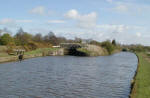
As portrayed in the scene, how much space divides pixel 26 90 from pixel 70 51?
72391 mm

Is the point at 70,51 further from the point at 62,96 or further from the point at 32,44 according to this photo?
the point at 62,96

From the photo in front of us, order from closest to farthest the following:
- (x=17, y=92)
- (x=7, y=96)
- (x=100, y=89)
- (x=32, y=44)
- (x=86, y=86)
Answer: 1. (x=7, y=96)
2. (x=17, y=92)
3. (x=100, y=89)
4. (x=86, y=86)
5. (x=32, y=44)

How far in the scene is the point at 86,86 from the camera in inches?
904

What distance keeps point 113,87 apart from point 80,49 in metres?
64.7

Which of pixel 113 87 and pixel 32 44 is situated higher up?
pixel 32 44

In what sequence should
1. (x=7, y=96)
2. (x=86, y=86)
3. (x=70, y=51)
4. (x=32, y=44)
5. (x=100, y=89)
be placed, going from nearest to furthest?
(x=7, y=96) < (x=100, y=89) < (x=86, y=86) < (x=32, y=44) < (x=70, y=51)

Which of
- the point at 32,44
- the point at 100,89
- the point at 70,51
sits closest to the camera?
the point at 100,89

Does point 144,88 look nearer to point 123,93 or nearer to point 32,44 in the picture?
point 123,93

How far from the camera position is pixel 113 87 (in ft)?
74.3

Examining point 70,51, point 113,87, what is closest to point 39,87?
point 113,87

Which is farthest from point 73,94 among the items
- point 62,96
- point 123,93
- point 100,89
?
point 123,93

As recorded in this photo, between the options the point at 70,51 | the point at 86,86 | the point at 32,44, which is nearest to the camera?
the point at 86,86

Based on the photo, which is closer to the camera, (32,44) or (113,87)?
(113,87)

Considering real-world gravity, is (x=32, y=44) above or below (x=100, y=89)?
above
